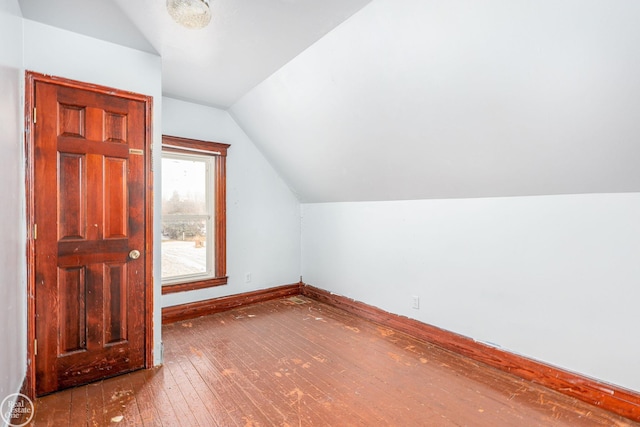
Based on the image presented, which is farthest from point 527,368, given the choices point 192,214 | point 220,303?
point 192,214

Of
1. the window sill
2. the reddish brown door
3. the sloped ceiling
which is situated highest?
the sloped ceiling

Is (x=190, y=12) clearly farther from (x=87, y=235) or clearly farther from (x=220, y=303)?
Result: (x=220, y=303)

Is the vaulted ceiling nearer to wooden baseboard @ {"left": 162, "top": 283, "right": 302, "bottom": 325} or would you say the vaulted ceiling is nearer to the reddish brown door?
the reddish brown door

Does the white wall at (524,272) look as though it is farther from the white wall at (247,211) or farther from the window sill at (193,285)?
the window sill at (193,285)

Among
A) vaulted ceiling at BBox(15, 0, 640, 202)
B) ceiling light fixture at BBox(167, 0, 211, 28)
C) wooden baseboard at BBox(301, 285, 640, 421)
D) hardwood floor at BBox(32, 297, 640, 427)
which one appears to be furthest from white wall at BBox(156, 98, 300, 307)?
ceiling light fixture at BBox(167, 0, 211, 28)

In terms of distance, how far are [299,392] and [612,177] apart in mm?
2495

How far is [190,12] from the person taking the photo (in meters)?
2.08

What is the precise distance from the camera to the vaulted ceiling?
1680 millimetres

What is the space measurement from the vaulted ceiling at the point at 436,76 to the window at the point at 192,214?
0.79m

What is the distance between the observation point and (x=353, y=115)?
2.89 metres

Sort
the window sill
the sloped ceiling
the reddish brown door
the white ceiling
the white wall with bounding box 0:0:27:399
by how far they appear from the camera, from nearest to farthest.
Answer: the sloped ceiling, the white wall with bounding box 0:0:27:399, the white ceiling, the reddish brown door, the window sill

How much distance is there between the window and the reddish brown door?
113cm

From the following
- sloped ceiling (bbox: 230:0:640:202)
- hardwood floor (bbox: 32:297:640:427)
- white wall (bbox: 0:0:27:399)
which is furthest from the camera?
hardwood floor (bbox: 32:297:640:427)

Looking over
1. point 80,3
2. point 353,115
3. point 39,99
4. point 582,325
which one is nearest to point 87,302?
point 39,99
